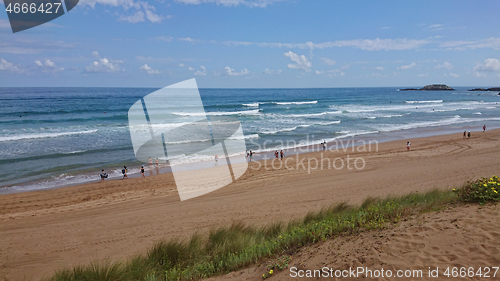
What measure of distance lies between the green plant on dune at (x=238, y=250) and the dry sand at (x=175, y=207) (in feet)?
3.10

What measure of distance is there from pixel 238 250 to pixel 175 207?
20.9 feet

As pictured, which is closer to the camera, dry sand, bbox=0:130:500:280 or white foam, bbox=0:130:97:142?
dry sand, bbox=0:130:500:280

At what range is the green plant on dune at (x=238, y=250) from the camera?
5.15m

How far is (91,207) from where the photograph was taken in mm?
12273

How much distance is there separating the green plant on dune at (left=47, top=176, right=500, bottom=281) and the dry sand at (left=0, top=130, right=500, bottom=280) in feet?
3.10

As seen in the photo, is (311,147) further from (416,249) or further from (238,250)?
(416,249)

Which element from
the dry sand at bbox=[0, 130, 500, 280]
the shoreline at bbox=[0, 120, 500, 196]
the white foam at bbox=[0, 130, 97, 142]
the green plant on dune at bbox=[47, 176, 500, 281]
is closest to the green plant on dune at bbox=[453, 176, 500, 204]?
the green plant on dune at bbox=[47, 176, 500, 281]

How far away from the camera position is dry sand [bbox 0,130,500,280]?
305 inches

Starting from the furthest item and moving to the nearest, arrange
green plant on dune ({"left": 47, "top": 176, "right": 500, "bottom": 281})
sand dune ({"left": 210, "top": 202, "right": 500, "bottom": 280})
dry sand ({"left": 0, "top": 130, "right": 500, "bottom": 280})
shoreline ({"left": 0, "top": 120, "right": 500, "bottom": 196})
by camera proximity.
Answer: shoreline ({"left": 0, "top": 120, "right": 500, "bottom": 196}), dry sand ({"left": 0, "top": 130, "right": 500, "bottom": 280}), green plant on dune ({"left": 47, "top": 176, "right": 500, "bottom": 281}), sand dune ({"left": 210, "top": 202, "right": 500, "bottom": 280})

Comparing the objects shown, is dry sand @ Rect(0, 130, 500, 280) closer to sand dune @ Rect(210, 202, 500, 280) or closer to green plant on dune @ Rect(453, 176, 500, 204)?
sand dune @ Rect(210, 202, 500, 280)

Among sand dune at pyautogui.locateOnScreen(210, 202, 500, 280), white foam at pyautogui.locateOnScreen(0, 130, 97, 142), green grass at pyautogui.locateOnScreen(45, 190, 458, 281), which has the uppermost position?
white foam at pyautogui.locateOnScreen(0, 130, 97, 142)

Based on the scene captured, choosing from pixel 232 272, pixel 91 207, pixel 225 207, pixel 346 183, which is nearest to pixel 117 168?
pixel 91 207

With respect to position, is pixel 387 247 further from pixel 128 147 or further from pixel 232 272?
pixel 128 147

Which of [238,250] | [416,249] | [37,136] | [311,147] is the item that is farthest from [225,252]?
[37,136]
